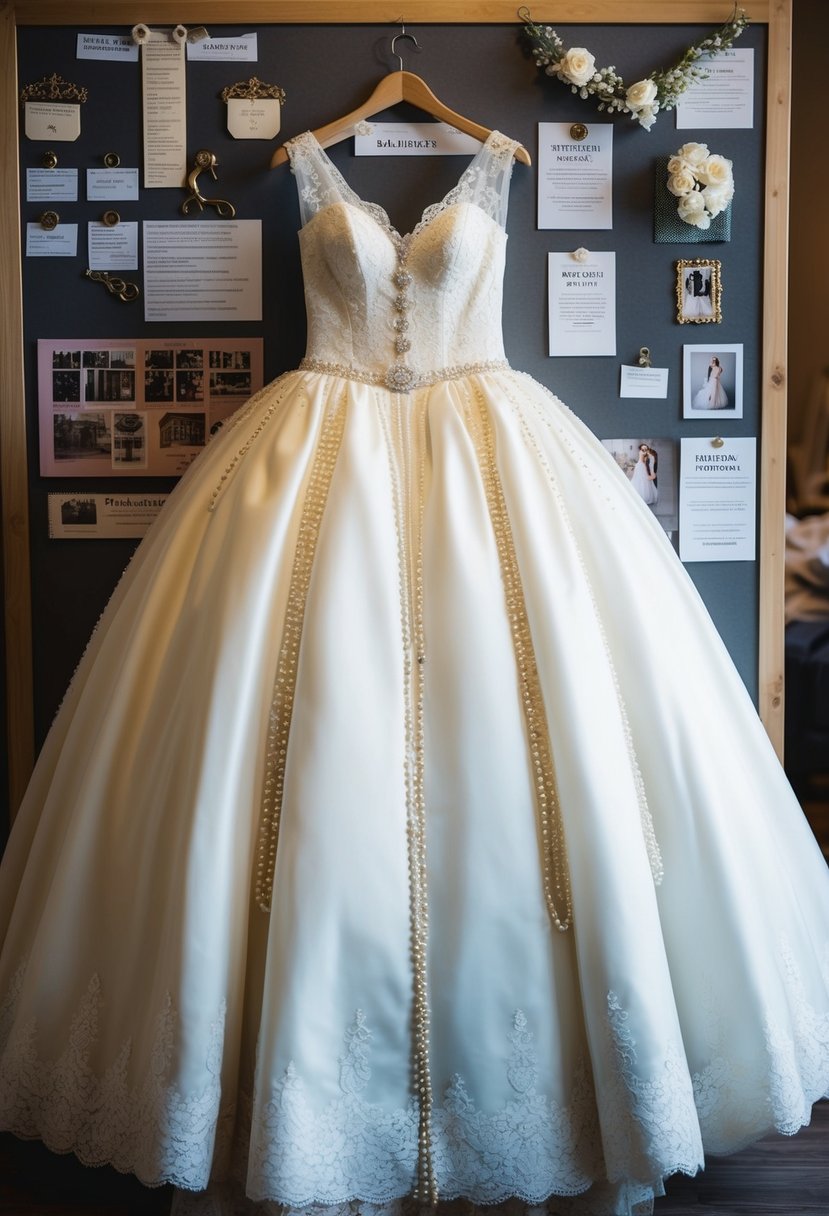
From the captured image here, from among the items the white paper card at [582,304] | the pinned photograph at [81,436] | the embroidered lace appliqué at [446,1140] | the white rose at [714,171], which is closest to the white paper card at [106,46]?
the pinned photograph at [81,436]

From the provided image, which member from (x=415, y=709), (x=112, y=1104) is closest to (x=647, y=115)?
(x=415, y=709)

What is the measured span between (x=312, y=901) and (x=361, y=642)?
1.08ft

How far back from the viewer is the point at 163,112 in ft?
5.46

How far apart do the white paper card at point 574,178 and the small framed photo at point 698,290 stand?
181 mm

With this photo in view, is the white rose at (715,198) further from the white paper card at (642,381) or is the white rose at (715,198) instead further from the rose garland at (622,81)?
the white paper card at (642,381)

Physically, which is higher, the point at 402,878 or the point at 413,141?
the point at 413,141

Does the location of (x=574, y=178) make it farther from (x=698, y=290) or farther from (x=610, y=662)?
(x=610, y=662)

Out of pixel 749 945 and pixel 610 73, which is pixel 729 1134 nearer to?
pixel 749 945

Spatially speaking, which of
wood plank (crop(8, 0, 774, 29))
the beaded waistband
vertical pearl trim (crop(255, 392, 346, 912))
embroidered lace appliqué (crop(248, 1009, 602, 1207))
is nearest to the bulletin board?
wood plank (crop(8, 0, 774, 29))

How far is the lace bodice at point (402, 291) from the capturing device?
144cm

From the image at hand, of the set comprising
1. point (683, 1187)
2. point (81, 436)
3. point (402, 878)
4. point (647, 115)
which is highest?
point (647, 115)

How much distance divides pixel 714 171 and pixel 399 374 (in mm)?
761

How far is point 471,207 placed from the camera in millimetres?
1466

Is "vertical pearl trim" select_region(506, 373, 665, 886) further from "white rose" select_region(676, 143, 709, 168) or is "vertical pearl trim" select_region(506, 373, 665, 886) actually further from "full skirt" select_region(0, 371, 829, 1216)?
"white rose" select_region(676, 143, 709, 168)
